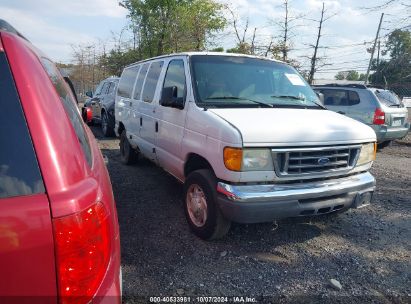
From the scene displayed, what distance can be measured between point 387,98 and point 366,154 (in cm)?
676

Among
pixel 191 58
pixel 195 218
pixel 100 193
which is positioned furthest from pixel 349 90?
pixel 100 193

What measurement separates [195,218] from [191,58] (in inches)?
77.5

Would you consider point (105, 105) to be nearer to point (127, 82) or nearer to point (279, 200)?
point (127, 82)

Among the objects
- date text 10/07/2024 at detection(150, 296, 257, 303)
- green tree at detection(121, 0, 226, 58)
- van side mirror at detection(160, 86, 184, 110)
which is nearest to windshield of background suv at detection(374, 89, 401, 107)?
van side mirror at detection(160, 86, 184, 110)

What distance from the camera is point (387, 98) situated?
379 inches

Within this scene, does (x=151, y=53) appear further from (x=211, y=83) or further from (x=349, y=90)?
(x=211, y=83)

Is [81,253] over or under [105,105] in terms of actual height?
over

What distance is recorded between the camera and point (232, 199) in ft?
10.3

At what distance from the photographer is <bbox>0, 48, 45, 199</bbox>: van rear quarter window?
125cm

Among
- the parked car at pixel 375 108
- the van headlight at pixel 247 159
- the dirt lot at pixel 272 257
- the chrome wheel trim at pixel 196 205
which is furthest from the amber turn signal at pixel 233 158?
the parked car at pixel 375 108

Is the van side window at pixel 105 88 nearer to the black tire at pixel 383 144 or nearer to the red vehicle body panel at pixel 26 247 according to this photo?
the black tire at pixel 383 144

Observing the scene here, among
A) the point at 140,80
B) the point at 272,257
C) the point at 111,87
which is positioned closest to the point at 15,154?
the point at 272,257

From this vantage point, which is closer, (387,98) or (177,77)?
(177,77)

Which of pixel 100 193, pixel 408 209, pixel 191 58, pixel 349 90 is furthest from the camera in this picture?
pixel 349 90
